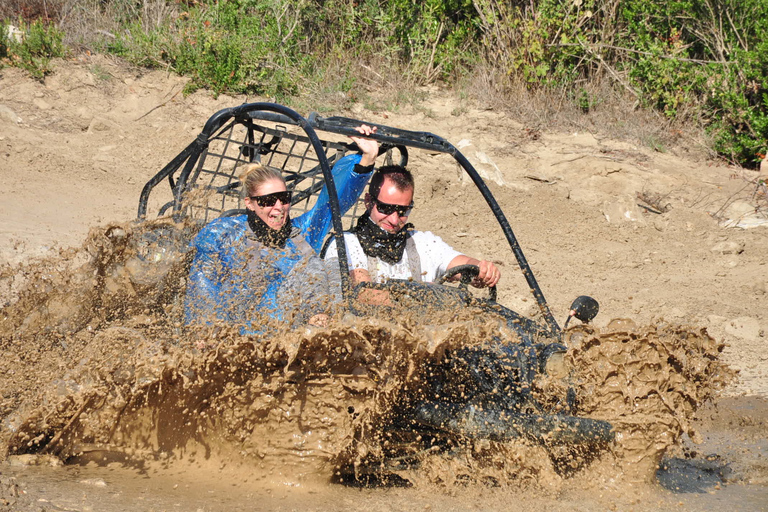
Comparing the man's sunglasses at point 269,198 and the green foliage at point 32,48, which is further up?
the green foliage at point 32,48

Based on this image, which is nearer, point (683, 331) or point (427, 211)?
point (683, 331)

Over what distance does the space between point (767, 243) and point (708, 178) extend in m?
1.73

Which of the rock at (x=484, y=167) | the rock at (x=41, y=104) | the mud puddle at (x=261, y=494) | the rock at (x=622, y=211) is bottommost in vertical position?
the mud puddle at (x=261, y=494)

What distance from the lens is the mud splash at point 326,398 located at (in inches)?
141

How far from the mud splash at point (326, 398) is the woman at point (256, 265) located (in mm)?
256

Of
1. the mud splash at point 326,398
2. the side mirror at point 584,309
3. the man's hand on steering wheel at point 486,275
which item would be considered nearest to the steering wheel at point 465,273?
the man's hand on steering wheel at point 486,275

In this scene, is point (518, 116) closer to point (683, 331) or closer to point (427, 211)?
point (427, 211)

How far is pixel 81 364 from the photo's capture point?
3775mm

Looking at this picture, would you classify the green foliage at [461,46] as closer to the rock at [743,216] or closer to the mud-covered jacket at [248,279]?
the rock at [743,216]

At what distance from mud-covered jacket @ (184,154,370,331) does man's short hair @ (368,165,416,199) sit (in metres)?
0.50

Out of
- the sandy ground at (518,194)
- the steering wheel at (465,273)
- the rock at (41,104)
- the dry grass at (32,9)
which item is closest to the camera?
the steering wheel at (465,273)

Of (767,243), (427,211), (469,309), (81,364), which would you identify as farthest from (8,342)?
(767,243)

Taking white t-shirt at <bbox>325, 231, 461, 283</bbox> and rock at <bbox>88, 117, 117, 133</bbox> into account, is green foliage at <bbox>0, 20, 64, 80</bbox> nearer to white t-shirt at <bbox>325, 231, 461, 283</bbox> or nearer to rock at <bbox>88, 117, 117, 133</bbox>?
rock at <bbox>88, 117, 117, 133</bbox>

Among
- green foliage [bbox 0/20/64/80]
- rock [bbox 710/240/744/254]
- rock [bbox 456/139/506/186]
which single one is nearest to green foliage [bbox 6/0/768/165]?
green foliage [bbox 0/20/64/80]
